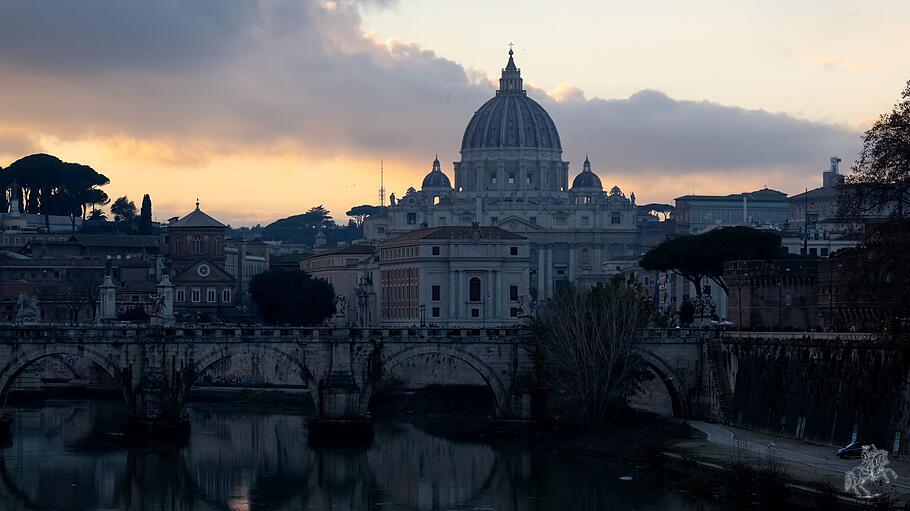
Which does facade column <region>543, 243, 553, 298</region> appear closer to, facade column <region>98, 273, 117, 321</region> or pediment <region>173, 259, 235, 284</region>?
pediment <region>173, 259, 235, 284</region>

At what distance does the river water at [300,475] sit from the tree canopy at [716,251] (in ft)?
93.4

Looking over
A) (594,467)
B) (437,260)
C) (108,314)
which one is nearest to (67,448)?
(594,467)

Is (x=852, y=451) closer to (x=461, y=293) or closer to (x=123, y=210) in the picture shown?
(x=461, y=293)

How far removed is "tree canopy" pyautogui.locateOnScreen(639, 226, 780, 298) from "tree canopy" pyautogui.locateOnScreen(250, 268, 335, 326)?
2767cm

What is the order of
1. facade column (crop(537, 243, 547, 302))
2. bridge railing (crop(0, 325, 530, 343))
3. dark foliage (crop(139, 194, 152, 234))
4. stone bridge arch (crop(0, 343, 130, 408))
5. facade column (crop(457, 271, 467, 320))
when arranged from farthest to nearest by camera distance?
facade column (crop(537, 243, 547, 302)) → dark foliage (crop(139, 194, 152, 234)) → facade column (crop(457, 271, 467, 320)) → bridge railing (crop(0, 325, 530, 343)) → stone bridge arch (crop(0, 343, 130, 408))

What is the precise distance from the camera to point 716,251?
340 feet

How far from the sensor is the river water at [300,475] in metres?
59.4

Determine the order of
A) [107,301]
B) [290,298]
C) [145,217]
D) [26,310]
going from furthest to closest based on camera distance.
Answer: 1. [145,217]
2. [290,298]
3. [107,301]
4. [26,310]

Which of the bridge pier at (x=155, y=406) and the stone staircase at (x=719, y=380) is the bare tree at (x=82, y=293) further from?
the stone staircase at (x=719, y=380)

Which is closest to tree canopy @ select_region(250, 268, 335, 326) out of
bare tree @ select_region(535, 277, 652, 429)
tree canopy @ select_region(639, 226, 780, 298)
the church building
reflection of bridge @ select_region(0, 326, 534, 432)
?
the church building

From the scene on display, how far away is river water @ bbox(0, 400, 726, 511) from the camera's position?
59438mm

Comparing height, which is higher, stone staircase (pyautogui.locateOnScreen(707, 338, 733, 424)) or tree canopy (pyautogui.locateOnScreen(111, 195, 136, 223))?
tree canopy (pyautogui.locateOnScreen(111, 195, 136, 223))

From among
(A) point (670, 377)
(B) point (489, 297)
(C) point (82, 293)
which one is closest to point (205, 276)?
(C) point (82, 293)

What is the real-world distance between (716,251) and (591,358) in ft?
111
